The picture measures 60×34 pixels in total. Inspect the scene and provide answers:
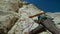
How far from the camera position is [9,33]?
1.82 m

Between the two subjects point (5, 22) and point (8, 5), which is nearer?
point (5, 22)

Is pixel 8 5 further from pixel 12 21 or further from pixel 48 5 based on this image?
pixel 48 5

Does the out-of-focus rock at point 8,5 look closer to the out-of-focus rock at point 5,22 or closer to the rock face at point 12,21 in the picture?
the rock face at point 12,21

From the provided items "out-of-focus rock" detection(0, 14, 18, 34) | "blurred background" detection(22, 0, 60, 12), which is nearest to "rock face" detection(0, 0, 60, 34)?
"out-of-focus rock" detection(0, 14, 18, 34)

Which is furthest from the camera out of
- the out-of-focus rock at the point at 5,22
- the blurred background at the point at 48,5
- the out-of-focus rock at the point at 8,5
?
the blurred background at the point at 48,5

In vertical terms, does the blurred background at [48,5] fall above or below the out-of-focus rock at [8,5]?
below

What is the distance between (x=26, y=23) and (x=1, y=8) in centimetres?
47

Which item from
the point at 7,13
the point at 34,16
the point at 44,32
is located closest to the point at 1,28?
the point at 7,13

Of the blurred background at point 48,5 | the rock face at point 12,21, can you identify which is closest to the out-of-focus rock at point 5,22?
the rock face at point 12,21

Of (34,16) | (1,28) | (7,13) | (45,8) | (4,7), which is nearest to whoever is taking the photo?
(1,28)

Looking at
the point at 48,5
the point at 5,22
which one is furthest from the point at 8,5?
the point at 48,5

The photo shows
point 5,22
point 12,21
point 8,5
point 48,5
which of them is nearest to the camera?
point 5,22

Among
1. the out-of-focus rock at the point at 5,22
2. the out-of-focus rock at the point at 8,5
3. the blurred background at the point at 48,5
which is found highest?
the out-of-focus rock at the point at 8,5

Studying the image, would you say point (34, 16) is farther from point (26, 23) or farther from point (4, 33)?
point (4, 33)
